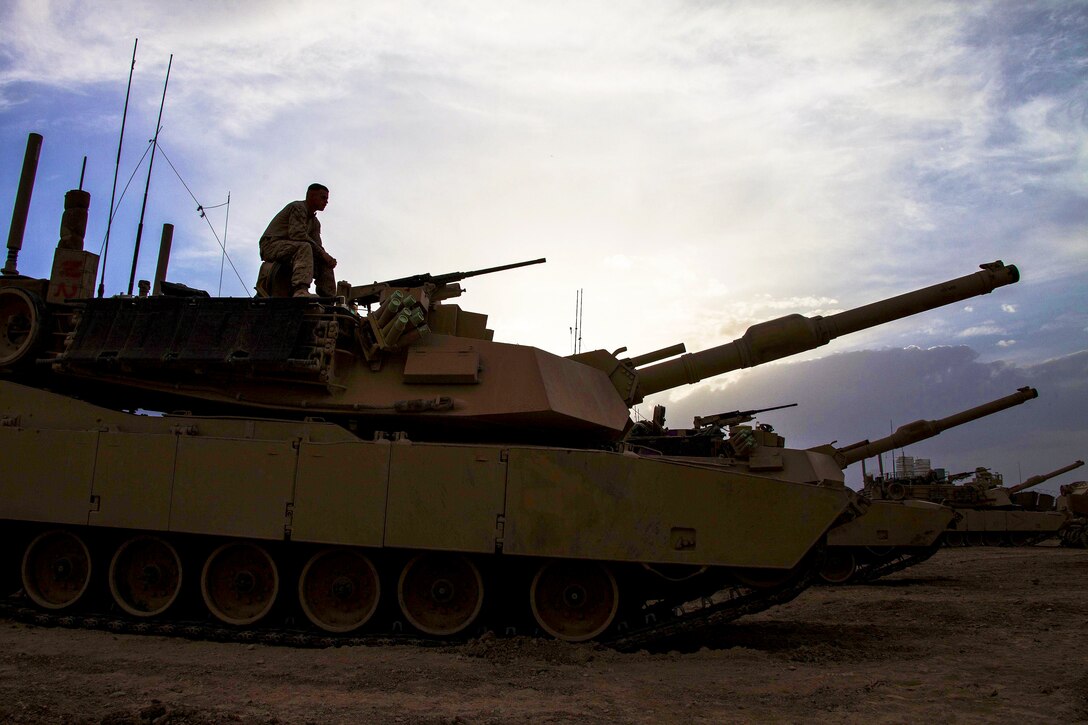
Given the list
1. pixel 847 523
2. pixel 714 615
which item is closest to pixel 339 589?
pixel 714 615

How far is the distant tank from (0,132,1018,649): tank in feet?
73.7

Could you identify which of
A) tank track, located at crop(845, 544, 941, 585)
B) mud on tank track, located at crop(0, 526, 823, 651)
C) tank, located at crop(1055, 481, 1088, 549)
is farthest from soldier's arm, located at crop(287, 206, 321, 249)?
tank, located at crop(1055, 481, 1088, 549)

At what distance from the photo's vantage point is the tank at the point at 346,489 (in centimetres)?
780

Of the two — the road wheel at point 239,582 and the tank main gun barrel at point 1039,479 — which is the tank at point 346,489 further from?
the tank main gun barrel at point 1039,479

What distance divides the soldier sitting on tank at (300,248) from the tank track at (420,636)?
3.64 m

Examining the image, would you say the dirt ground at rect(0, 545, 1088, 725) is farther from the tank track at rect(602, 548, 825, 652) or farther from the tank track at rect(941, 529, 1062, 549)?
the tank track at rect(941, 529, 1062, 549)

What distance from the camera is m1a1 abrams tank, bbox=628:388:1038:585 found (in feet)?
44.6

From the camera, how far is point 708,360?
12.5 metres

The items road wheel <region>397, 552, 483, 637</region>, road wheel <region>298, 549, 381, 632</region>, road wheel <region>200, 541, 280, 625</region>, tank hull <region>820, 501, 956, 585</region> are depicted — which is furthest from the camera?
tank hull <region>820, 501, 956, 585</region>

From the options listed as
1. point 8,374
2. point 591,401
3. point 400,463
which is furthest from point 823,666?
point 8,374

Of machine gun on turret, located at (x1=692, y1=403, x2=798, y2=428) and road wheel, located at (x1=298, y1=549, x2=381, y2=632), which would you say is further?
machine gun on turret, located at (x1=692, y1=403, x2=798, y2=428)

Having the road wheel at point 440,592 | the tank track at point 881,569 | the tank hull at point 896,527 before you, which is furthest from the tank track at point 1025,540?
the road wheel at point 440,592

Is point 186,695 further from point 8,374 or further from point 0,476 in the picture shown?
point 8,374

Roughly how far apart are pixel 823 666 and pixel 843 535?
21.3ft
